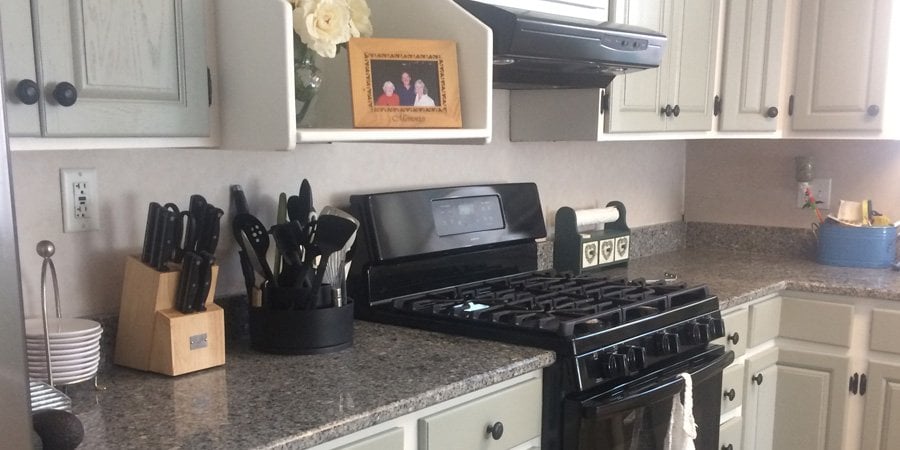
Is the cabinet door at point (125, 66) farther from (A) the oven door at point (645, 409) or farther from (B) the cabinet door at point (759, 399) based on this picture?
(B) the cabinet door at point (759, 399)

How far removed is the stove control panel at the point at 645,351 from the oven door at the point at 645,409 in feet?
0.11

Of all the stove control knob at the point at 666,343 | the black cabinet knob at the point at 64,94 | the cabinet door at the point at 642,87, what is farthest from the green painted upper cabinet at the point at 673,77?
the black cabinet knob at the point at 64,94

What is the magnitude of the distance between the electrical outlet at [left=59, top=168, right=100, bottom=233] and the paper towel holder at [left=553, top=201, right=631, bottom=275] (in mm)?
1390

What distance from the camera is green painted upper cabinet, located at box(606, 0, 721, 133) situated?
2.36 metres

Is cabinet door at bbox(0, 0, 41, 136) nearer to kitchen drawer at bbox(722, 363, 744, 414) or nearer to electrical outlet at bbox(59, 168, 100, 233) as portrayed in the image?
electrical outlet at bbox(59, 168, 100, 233)

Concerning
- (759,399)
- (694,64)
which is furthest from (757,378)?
(694,64)

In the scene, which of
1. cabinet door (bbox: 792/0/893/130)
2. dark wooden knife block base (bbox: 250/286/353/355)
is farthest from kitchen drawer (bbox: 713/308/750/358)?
dark wooden knife block base (bbox: 250/286/353/355)

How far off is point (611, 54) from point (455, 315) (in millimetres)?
744

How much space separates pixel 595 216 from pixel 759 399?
77cm

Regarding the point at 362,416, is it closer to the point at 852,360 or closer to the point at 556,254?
the point at 556,254

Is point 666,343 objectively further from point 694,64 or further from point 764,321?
point 694,64

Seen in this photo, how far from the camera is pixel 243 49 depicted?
143 centimetres

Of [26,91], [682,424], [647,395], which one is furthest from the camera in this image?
[682,424]

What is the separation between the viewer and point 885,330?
246cm
